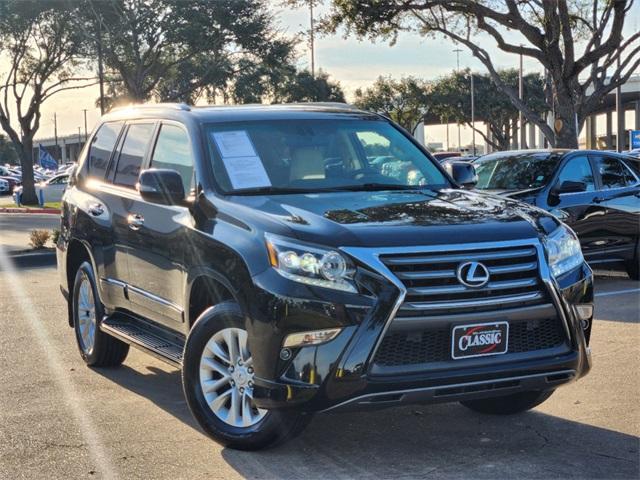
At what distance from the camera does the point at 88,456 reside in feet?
16.9

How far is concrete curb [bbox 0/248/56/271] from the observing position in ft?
48.5

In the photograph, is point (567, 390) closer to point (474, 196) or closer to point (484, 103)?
point (474, 196)

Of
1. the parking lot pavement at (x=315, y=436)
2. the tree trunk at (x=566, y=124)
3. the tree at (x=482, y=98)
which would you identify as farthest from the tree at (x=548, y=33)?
the tree at (x=482, y=98)

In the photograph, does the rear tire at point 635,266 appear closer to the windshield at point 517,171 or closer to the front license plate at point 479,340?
the windshield at point 517,171

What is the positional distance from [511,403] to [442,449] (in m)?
0.84

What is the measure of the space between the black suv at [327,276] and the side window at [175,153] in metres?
0.02

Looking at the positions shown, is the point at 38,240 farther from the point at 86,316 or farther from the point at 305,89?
the point at 305,89

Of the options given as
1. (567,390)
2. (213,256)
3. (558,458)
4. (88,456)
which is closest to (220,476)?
(88,456)

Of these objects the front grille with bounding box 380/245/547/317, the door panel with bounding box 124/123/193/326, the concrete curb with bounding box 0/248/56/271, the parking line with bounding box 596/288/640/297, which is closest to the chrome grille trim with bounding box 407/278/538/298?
the front grille with bounding box 380/245/547/317

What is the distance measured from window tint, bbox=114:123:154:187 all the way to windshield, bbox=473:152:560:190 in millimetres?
5774

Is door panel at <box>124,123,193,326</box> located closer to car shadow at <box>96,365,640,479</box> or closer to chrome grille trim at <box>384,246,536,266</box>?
car shadow at <box>96,365,640,479</box>

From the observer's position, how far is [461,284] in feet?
15.3

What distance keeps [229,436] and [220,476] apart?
36cm

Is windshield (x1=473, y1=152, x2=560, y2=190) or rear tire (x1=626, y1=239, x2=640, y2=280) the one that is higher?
windshield (x1=473, y1=152, x2=560, y2=190)
